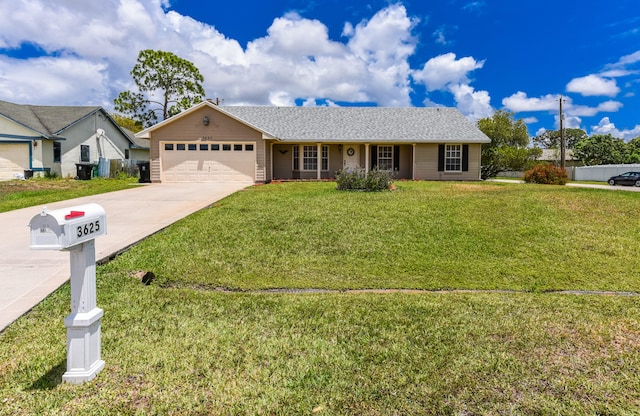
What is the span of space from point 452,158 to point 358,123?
19.0ft

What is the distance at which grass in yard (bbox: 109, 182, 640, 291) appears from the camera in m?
5.35

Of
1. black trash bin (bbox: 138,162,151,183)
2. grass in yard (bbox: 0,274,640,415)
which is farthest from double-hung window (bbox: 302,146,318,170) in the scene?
grass in yard (bbox: 0,274,640,415)

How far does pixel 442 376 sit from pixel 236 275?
3324 mm

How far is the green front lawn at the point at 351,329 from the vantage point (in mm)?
2572

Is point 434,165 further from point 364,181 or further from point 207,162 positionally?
point 207,162

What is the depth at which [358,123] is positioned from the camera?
2325cm

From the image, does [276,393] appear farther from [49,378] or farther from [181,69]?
[181,69]

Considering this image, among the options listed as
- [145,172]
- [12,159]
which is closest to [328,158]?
[145,172]

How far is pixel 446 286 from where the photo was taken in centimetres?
514

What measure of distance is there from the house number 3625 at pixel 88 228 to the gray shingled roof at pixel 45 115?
25129 millimetres

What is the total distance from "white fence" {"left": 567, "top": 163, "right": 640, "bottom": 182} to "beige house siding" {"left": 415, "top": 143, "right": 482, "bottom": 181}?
19134mm

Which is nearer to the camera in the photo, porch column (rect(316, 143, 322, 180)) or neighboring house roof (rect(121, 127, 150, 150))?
porch column (rect(316, 143, 322, 180))

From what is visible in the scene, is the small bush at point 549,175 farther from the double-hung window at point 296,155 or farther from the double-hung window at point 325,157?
the double-hung window at point 296,155

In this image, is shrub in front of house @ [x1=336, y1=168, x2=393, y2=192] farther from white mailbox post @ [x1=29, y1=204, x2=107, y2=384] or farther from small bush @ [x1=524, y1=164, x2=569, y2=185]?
small bush @ [x1=524, y1=164, x2=569, y2=185]
